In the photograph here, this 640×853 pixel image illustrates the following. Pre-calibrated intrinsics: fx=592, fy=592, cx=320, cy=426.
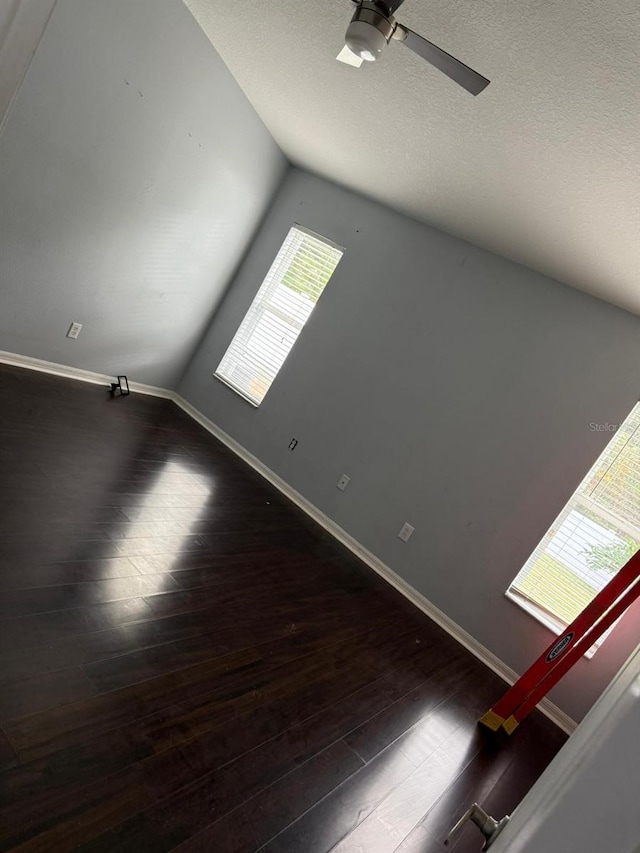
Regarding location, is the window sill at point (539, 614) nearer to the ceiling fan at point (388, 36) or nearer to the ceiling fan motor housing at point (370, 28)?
the ceiling fan at point (388, 36)

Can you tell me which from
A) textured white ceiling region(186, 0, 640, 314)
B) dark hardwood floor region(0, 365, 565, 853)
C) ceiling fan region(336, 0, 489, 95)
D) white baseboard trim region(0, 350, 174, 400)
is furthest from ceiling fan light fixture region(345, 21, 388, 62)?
white baseboard trim region(0, 350, 174, 400)

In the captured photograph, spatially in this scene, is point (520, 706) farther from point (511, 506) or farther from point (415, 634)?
point (511, 506)

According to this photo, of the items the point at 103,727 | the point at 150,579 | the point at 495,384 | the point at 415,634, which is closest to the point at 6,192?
the point at 150,579

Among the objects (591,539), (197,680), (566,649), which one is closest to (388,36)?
(197,680)

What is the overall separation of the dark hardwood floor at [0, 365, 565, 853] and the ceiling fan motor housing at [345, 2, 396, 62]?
6.92ft

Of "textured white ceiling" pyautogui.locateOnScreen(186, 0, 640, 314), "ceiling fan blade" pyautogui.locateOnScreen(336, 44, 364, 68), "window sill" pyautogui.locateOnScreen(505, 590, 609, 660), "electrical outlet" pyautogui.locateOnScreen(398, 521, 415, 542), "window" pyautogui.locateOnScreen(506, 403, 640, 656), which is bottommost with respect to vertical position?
"electrical outlet" pyautogui.locateOnScreen(398, 521, 415, 542)

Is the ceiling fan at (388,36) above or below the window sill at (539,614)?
above

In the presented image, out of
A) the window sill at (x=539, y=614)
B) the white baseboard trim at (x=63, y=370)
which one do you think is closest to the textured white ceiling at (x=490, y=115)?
the window sill at (x=539, y=614)

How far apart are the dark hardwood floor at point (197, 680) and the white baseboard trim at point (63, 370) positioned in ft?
0.37

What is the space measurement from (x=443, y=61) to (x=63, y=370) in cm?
338

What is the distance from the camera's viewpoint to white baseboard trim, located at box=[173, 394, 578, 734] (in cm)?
361

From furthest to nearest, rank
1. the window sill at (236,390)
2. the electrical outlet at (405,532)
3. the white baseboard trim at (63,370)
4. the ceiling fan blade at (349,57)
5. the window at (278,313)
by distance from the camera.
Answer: the window sill at (236,390) → the window at (278,313) → the electrical outlet at (405,532) → the white baseboard trim at (63,370) → the ceiling fan blade at (349,57)

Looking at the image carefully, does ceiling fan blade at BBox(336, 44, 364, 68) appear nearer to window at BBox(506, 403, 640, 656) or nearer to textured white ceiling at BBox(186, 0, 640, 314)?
textured white ceiling at BBox(186, 0, 640, 314)

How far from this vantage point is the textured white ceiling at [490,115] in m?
1.71
